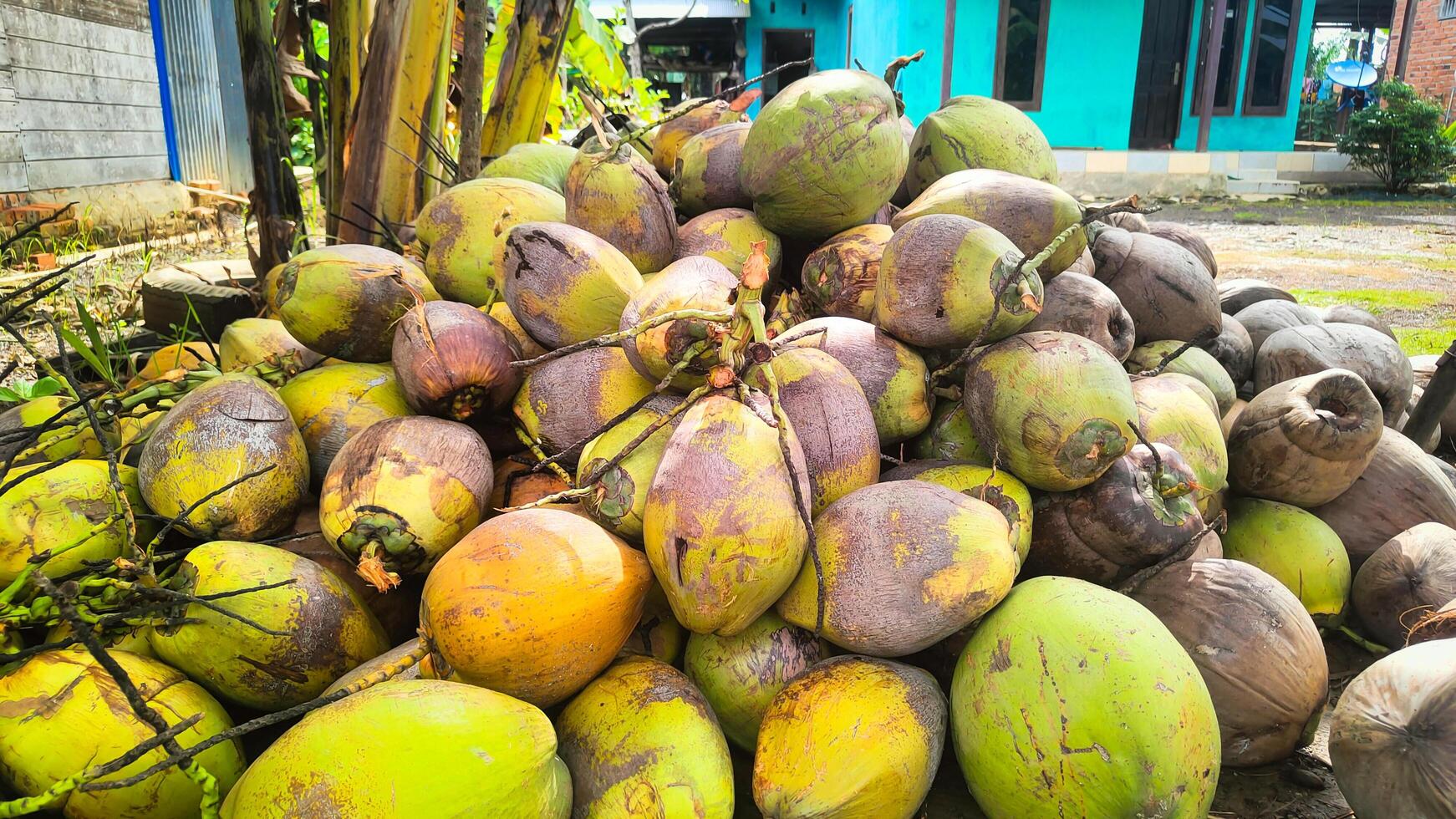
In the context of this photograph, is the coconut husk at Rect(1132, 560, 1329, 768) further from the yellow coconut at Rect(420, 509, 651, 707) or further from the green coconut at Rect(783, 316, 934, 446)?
the yellow coconut at Rect(420, 509, 651, 707)

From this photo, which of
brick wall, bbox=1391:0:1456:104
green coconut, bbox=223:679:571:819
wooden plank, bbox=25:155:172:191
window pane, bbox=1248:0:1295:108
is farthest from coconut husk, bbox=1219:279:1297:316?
brick wall, bbox=1391:0:1456:104

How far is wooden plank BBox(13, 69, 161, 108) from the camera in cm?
722

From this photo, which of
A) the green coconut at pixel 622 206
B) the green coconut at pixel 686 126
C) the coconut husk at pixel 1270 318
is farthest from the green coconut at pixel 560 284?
the coconut husk at pixel 1270 318

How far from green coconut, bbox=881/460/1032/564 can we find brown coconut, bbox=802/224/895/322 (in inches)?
16.8

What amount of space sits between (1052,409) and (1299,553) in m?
0.89

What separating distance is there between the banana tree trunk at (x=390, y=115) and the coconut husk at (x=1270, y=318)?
2.92m

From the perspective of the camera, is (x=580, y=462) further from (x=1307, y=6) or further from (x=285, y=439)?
(x=1307, y=6)

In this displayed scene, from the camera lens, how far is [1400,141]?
51.7 ft

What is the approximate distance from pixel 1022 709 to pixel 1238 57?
675 inches

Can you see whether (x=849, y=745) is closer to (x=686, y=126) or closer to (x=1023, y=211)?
(x=1023, y=211)

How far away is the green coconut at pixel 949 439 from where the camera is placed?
1991 millimetres

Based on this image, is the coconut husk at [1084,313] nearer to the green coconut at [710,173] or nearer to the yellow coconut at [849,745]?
the green coconut at [710,173]

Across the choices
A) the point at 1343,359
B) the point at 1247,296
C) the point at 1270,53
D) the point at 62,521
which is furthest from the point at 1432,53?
the point at 62,521

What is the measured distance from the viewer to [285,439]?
189 centimetres
